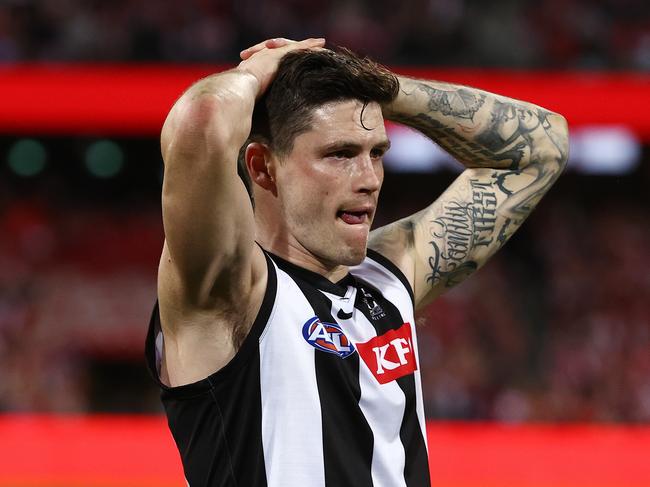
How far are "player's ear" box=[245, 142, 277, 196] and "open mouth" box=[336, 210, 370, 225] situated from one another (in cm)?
14

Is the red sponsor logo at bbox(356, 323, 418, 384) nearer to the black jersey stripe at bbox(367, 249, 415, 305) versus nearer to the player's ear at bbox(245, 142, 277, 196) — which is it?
the black jersey stripe at bbox(367, 249, 415, 305)

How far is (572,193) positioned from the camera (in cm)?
965

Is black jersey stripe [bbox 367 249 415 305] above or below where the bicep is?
below

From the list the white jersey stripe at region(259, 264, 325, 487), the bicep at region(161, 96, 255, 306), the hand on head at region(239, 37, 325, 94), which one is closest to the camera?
the bicep at region(161, 96, 255, 306)

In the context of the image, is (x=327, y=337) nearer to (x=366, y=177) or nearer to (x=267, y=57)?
(x=366, y=177)

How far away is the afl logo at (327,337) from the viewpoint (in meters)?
1.94

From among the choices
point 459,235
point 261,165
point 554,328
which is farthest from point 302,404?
point 554,328

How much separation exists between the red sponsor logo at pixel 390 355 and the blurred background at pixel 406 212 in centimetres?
575

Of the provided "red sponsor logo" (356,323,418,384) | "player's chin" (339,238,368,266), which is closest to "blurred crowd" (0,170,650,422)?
"red sponsor logo" (356,323,418,384)

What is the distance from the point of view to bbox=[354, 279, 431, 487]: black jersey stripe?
2.04 m

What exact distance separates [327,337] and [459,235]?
0.61m

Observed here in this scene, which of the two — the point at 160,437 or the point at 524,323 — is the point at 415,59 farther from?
the point at 160,437

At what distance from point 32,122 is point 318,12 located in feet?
8.40

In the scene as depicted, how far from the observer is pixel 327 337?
197cm
